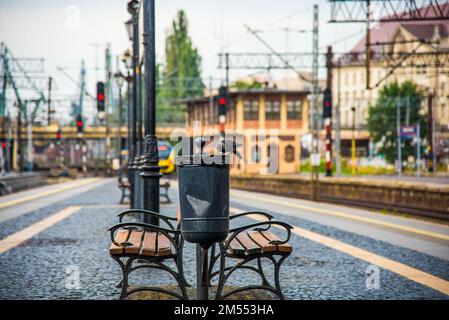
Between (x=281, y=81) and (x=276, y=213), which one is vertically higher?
(x=281, y=81)

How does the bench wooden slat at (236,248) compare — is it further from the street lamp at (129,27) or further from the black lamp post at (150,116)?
the street lamp at (129,27)

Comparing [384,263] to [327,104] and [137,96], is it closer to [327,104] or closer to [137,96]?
[137,96]

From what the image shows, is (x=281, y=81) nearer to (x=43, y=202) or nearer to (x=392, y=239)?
(x=43, y=202)

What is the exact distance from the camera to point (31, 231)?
40.4ft

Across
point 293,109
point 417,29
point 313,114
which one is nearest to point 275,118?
point 293,109

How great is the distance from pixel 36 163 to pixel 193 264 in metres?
73.3

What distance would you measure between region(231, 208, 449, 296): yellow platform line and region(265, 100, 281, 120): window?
51.0m

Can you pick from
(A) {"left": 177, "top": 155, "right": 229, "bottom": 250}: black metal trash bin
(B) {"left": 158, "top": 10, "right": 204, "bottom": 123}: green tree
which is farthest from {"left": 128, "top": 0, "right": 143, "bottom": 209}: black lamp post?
(B) {"left": 158, "top": 10, "right": 204, "bottom": 123}: green tree

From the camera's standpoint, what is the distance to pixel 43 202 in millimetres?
20750

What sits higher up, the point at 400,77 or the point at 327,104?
the point at 400,77

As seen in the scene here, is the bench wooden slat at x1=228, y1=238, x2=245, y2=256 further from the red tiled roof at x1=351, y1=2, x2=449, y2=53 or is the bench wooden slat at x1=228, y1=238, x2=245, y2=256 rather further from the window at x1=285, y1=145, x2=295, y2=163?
the window at x1=285, y1=145, x2=295, y2=163

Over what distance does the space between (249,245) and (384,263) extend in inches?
126
